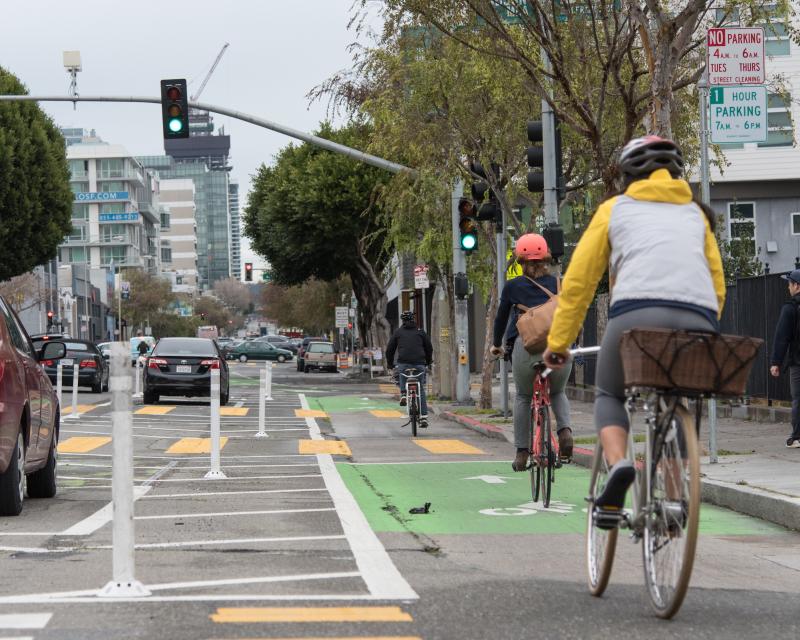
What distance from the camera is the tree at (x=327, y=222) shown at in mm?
53938

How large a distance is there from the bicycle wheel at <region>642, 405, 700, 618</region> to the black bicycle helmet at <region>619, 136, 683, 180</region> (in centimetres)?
104

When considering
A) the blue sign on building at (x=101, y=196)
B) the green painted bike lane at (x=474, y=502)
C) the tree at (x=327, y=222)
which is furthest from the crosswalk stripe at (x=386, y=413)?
the blue sign on building at (x=101, y=196)

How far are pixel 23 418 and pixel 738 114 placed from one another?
643 centimetres

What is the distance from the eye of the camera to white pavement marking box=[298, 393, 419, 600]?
6148 millimetres

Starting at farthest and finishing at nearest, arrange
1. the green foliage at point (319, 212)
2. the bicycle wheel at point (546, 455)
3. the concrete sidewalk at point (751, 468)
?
the green foliage at point (319, 212), the bicycle wheel at point (546, 455), the concrete sidewalk at point (751, 468)

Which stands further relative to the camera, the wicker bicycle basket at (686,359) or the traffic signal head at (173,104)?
the traffic signal head at (173,104)

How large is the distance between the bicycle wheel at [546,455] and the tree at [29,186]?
4503 cm

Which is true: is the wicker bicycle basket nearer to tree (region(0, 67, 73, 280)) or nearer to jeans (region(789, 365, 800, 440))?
jeans (region(789, 365, 800, 440))

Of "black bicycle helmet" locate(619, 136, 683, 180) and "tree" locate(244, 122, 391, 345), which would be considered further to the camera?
"tree" locate(244, 122, 391, 345)

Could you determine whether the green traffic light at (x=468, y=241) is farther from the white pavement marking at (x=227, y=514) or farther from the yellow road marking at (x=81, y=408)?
the white pavement marking at (x=227, y=514)

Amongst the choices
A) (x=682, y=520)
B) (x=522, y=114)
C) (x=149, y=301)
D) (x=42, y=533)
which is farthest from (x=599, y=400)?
(x=149, y=301)

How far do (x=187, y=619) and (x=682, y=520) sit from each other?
1.90 metres

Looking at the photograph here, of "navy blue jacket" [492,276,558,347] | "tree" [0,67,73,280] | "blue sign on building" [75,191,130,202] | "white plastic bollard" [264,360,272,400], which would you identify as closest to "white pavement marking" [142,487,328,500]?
"navy blue jacket" [492,276,558,347]

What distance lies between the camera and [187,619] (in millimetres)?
5359
